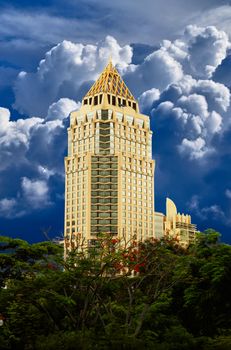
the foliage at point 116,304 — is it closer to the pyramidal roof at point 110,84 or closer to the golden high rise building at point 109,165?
the golden high rise building at point 109,165

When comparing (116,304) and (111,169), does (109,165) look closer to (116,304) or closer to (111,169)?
(111,169)

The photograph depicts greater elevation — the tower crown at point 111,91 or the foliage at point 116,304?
the tower crown at point 111,91

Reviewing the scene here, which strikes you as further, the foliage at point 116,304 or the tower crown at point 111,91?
the tower crown at point 111,91

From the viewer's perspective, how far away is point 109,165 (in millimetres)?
155500

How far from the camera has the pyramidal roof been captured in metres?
165

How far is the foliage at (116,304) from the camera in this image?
2797 cm

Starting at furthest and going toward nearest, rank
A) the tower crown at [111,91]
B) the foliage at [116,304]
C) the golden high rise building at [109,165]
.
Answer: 1. the tower crown at [111,91]
2. the golden high rise building at [109,165]
3. the foliage at [116,304]

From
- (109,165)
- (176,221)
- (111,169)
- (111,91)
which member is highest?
(111,91)

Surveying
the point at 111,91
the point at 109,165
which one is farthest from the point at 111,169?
the point at 111,91

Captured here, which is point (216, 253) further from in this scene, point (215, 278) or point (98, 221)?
point (98, 221)

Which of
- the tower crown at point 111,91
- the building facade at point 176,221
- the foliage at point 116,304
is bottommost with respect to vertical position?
the foliage at point 116,304

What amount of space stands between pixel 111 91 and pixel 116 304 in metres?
133

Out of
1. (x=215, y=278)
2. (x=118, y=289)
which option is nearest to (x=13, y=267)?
(x=118, y=289)

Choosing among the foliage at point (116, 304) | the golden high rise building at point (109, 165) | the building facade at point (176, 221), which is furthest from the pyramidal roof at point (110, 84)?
the foliage at point (116, 304)
